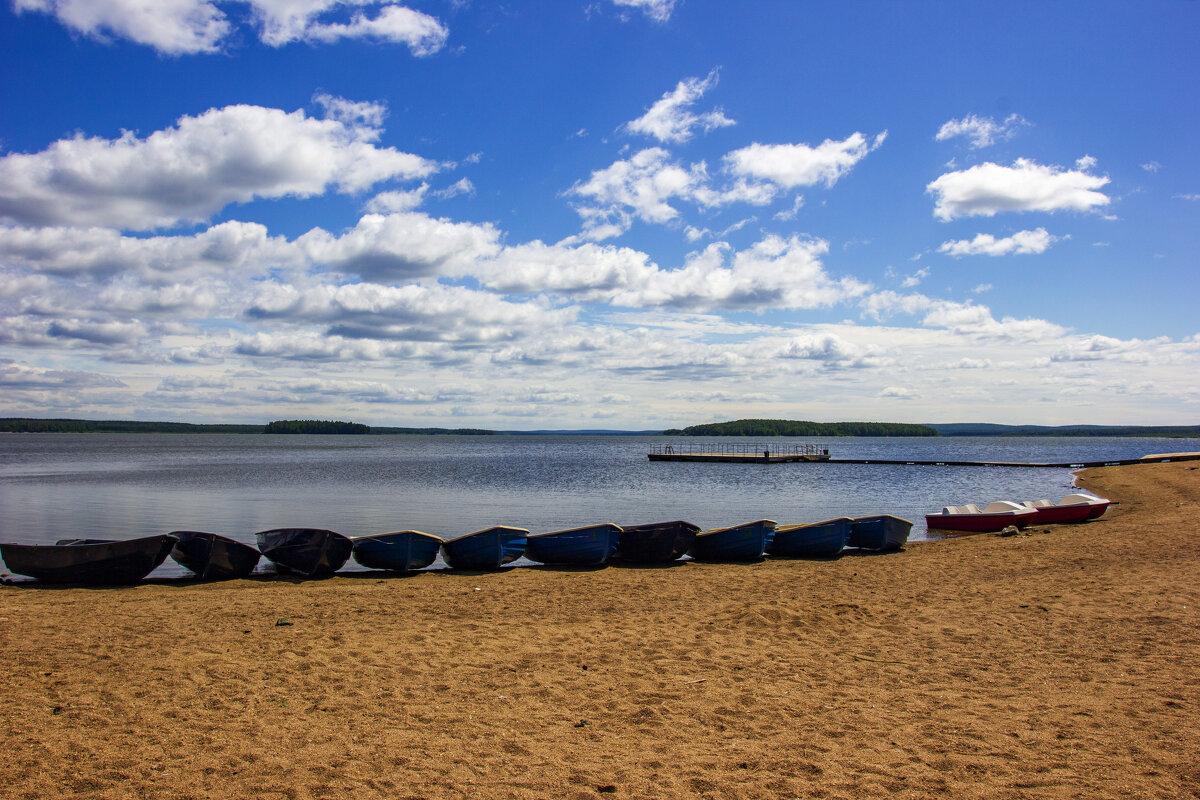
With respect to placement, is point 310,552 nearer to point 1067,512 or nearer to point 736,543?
point 736,543

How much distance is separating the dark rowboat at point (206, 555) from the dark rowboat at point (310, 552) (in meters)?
0.67

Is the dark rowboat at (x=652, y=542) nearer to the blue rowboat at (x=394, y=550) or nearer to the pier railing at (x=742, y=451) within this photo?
the blue rowboat at (x=394, y=550)

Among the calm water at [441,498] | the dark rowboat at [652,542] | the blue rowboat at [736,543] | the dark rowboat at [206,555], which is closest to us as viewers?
the dark rowboat at [206,555]

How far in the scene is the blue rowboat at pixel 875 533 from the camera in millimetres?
18109

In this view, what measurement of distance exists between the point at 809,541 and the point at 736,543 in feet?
6.50

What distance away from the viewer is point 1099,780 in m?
5.24

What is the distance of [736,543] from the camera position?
16.8 m

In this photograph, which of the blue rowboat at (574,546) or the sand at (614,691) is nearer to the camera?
the sand at (614,691)

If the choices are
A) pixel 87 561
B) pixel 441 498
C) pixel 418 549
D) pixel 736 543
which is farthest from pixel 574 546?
pixel 441 498

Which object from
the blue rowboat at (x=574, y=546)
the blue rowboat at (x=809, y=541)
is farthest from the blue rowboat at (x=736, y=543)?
the blue rowboat at (x=574, y=546)

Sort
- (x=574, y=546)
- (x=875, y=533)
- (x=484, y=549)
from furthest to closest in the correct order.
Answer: (x=875, y=533) < (x=574, y=546) < (x=484, y=549)

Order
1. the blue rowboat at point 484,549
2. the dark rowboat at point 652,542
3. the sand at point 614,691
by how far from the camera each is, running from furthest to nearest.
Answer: the dark rowboat at point 652,542
the blue rowboat at point 484,549
the sand at point 614,691

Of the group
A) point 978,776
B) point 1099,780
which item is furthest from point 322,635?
point 1099,780

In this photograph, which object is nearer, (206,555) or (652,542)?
(206,555)
